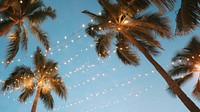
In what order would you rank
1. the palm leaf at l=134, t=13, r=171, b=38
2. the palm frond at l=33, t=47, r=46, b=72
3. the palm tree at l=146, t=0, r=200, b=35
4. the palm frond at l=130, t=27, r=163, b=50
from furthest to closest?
the palm frond at l=33, t=47, r=46, b=72 < the palm frond at l=130, t=27, r=163, b=50 < the palm leaf at l=134, t=13, r=171, b=38 < the palm tree at l=146, t=0, r=200, b=35

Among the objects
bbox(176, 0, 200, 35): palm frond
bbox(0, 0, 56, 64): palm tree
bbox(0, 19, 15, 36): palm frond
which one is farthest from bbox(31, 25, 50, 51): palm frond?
bbox(176, 0, 200, 35): palm frond

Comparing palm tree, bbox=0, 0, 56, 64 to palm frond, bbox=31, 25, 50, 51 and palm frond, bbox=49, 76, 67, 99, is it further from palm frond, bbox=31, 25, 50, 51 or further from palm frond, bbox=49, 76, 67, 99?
palm frond, bbox=49, 76, 67, 99

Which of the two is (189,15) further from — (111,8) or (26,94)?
(26,94)

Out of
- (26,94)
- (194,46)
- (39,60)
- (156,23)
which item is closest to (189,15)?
(156,23)

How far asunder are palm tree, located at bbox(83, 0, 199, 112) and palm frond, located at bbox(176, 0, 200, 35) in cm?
154

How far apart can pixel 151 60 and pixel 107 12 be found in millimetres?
3406

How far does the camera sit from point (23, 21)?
480 inches

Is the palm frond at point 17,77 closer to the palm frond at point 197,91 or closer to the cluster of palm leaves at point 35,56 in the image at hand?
the cluster of palm leaves at point 35,56

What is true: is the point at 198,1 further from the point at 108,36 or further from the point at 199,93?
the point at 199,93

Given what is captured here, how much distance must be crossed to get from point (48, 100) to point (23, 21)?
4.72 metres

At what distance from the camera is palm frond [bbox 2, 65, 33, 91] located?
12.7 meters

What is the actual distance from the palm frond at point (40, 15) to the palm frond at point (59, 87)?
3.50 meters

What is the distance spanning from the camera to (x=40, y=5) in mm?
12102

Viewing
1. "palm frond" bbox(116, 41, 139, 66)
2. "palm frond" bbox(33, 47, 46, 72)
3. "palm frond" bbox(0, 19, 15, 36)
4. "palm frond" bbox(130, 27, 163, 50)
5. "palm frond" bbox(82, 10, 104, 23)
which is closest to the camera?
"palm frond" bbox(130, 27, 163, 50)
